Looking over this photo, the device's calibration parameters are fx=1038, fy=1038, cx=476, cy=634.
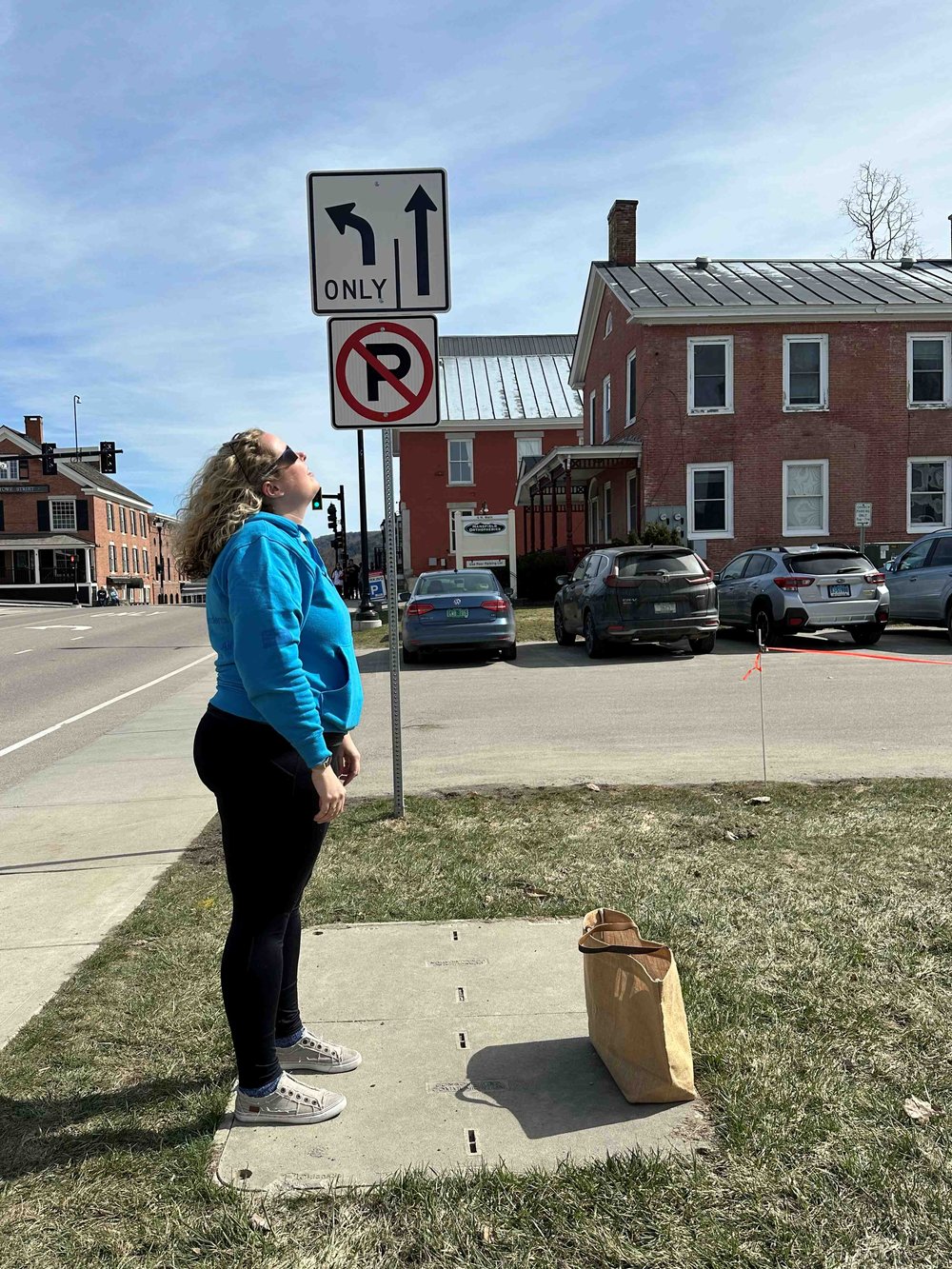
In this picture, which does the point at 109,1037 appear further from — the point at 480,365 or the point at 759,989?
the point at 480,365

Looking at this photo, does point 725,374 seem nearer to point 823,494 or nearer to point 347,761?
point 823,494

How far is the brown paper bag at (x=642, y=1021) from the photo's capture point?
112 inches

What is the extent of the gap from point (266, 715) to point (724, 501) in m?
28.0

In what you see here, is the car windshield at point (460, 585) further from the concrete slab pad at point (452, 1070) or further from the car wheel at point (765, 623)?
the concrete slab pad at point (452, 1070)

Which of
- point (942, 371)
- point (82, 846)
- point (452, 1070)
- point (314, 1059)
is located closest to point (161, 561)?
point (942, 371)

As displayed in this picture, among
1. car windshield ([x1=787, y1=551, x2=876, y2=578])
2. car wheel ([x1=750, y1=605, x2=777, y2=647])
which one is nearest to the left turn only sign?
car windshield ([x1=787, y1=551, x2=876, y2=578])

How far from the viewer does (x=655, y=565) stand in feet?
48.2

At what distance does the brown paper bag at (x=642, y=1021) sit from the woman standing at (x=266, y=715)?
79 cm

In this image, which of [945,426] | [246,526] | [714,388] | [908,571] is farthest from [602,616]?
[945,426]

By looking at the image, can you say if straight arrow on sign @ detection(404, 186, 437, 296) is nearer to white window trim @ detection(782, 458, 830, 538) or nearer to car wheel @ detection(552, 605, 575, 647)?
car wheel @ detection(552, 605, 575, 647)

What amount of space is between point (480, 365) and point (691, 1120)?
5327cm

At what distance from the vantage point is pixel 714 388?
29250 mm

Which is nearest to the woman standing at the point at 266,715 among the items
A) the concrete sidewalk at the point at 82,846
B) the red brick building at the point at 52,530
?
the concrete sidewalk at the point at 82,846

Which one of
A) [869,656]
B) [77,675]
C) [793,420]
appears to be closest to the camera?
[869,656]
